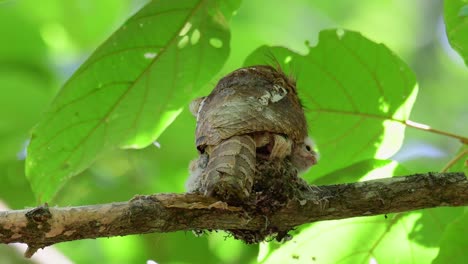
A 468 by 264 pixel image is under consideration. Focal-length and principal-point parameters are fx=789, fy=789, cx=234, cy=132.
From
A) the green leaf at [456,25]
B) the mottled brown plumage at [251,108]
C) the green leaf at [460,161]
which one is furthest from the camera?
the green leaf at [460,161]

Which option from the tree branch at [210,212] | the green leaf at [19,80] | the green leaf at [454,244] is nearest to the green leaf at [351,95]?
the green leaf at [454,244]

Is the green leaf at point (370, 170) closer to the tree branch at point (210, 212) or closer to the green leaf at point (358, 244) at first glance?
the green leaf at point (358, 244)

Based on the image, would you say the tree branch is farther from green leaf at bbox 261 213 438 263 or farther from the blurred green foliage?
green leaf at bbox 261 213 438 263

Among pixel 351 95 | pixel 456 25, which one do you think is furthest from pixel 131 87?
pixel 456 25

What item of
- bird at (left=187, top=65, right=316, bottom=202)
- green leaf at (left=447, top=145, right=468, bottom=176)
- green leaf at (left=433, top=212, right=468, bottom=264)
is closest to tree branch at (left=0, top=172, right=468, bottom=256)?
bird at (left=187, top=65, right=316, bottom=202)

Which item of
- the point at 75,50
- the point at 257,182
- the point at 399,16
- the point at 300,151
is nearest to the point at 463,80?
the point at 399,16

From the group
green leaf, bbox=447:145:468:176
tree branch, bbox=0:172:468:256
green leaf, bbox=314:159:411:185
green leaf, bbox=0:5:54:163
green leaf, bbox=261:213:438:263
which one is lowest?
tree branch, bbox=0:172:468:256

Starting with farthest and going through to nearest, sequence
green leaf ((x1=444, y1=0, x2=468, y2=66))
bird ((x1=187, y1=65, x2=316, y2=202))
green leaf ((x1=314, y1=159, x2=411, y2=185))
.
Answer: green leaf ((x1=314, y1=159, x2=411, y2=185)), green leaf ((x1=444, y1=0, x2=468, y2=66)), bird ((x1=187, y1=65, x2=316, y2=202))
